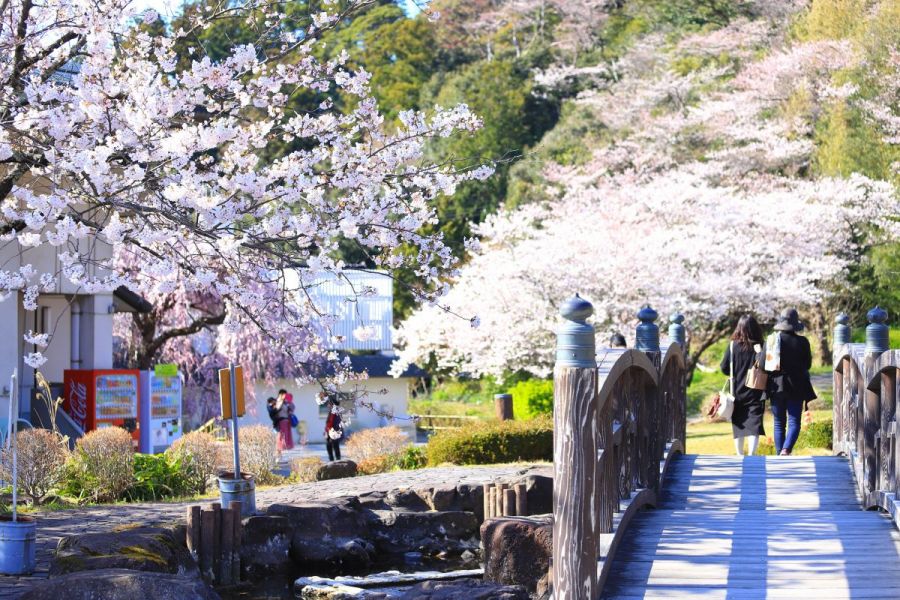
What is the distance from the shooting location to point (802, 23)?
31.0 meters

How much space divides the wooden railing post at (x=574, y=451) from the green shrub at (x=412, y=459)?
10.8 metres

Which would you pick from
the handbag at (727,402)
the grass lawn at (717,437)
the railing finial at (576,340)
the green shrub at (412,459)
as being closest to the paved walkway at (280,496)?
the green shrub at (412,459)

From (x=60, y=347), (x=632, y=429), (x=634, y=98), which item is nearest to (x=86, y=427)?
(x=60, y=347)

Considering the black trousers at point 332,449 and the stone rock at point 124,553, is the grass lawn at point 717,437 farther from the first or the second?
the stone rock at point 124,553

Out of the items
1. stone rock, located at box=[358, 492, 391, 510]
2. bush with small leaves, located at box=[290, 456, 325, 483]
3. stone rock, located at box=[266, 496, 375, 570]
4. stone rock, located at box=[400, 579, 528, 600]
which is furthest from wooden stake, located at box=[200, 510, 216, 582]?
bush with small leaves, located at box=[290, 456, 325, 483]

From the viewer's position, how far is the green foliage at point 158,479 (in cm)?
1293

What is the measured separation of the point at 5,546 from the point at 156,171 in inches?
110

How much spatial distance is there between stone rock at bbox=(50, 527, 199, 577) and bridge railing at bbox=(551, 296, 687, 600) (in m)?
3.17

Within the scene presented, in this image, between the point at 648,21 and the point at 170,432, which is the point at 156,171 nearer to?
the point at 170,432

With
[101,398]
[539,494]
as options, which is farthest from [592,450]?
[101,398]

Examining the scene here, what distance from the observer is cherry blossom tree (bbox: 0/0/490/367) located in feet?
22.0

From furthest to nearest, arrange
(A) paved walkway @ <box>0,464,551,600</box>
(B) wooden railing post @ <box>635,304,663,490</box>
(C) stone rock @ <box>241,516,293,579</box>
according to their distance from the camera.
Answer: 1. (C) stone rock @ <box>241,516,293,579</box>
2. (A) paved walkway @ <box>0,464,551,600</box>
3. (B) wooden railing post @ <box>635,304,663,490</box>

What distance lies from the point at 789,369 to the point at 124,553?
647 cm

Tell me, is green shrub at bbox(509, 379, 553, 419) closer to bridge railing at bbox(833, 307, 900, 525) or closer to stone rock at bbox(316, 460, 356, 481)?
stone rock at bbox(316, 460, 356, 481)
